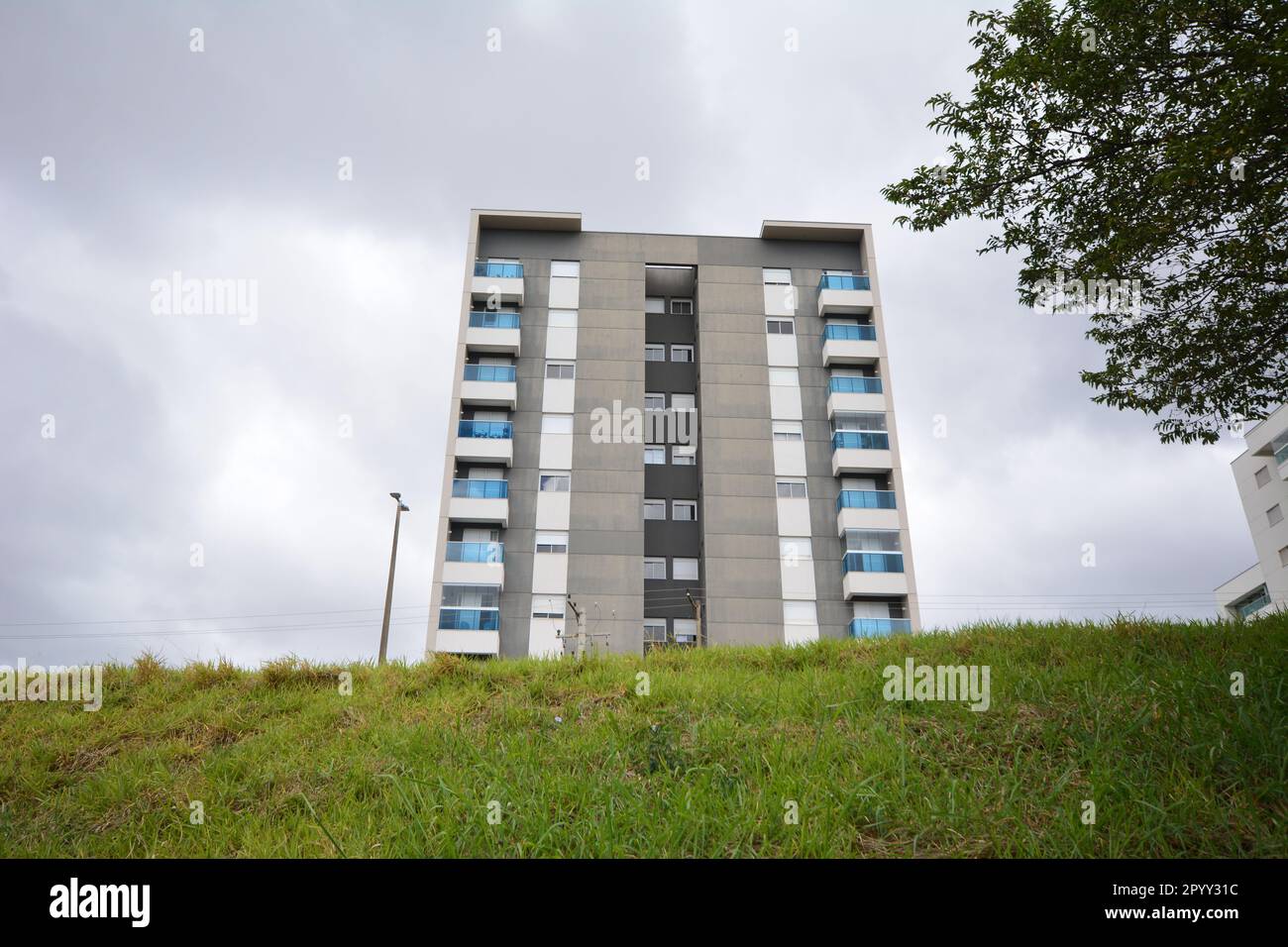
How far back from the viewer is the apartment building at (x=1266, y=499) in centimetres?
4934

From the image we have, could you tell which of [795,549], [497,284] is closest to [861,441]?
[795,549]

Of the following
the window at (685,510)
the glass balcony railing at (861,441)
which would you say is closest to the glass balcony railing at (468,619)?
the window at (685,510)

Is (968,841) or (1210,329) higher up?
(1210,329)

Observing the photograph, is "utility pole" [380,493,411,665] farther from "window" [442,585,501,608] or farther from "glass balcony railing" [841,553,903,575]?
"glass balcony railing" [841,553,903,575]

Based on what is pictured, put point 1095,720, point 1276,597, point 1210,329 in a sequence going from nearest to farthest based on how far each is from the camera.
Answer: point 1095,720 < point 1210,329 < point 1276,597

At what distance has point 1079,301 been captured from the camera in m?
9.00

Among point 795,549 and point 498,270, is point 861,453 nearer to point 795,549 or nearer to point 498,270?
point 795,549

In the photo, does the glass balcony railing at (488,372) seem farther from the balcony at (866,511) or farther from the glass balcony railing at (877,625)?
the glass balcony railing at (877,625)

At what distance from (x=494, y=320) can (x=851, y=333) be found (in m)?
19.5

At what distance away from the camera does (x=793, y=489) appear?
38.8 meters

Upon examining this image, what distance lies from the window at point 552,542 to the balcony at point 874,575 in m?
13.9

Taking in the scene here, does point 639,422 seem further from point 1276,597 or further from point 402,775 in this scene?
point 1276,597
